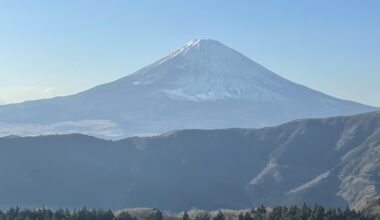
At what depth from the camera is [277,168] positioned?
186 meters

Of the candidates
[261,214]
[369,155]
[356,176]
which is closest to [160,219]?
[261,214]

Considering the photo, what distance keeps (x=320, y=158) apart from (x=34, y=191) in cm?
6946

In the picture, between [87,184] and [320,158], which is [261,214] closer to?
[87,184]

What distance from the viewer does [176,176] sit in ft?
602

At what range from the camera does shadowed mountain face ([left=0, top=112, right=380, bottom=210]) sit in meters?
164

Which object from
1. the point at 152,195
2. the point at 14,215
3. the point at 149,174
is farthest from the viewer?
the point at 149,174

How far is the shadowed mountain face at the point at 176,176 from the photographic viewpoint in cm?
16425

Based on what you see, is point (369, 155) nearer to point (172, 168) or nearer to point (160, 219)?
point (172, 168)

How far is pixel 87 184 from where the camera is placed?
573 ft

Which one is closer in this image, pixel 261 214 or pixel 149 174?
pixel 261 214

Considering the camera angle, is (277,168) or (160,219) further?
(277,168)

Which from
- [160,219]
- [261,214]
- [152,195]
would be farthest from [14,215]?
[152,195]

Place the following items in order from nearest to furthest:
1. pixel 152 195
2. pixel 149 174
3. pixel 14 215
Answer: pixel 14 215, pixel 152 195, pixel 149 174

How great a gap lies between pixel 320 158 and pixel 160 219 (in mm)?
121022
